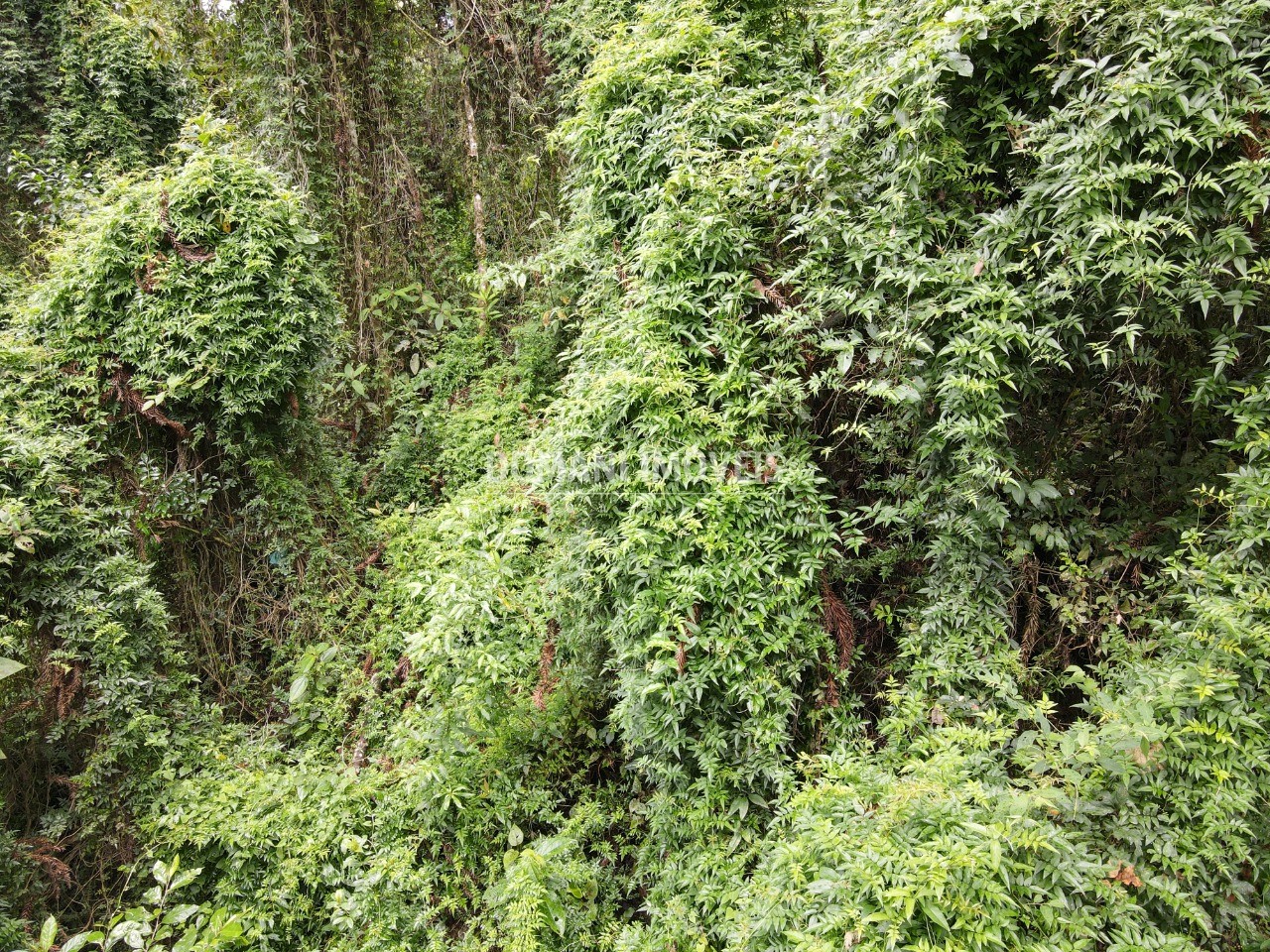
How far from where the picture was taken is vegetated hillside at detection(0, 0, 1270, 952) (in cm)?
220

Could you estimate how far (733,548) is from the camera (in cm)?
297

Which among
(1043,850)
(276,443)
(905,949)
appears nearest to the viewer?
(905,949)

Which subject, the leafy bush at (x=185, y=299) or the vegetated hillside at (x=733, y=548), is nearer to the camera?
the vegetated hillside at (x=733, y=548)

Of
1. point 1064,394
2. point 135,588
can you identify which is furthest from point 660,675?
point 135,588

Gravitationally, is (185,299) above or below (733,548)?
above

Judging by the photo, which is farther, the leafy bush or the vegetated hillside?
the leafy bush

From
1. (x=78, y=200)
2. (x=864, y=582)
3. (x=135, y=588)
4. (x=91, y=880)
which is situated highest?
(x=78, y=200)

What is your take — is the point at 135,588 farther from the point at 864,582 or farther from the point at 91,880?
the point at 864,582

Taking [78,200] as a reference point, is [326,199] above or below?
below

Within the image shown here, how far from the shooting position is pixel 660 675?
9.60 feet

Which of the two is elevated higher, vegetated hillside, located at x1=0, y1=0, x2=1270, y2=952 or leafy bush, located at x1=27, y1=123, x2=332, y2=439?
leafy bush, located at x1=27, y1=123, x2=332, y2=439

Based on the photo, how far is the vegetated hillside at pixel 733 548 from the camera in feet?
7.20

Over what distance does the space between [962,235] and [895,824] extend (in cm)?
230

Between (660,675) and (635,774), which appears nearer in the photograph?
(660,675)
